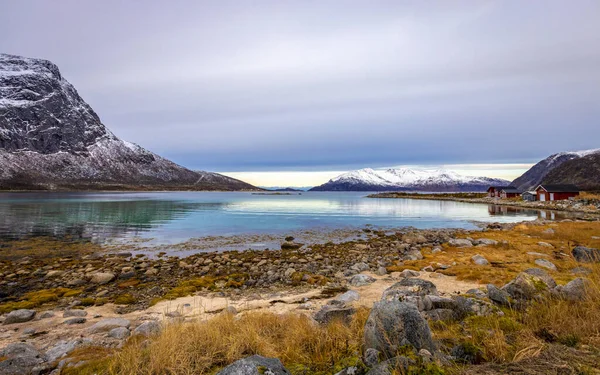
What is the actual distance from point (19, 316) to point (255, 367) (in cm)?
1174

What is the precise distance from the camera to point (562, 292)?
709cm

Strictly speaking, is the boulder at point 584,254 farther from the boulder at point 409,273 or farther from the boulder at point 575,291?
the boulder at point 575,291

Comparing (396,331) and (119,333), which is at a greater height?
(396,331)

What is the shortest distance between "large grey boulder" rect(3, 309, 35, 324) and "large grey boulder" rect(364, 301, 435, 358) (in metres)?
12.4

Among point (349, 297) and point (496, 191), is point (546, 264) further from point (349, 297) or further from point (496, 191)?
point (496, 191)

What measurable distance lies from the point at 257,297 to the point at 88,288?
9.06 meters

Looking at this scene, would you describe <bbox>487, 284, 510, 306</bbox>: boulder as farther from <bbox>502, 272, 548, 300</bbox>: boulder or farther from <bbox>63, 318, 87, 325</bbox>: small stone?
<bbox>63, 318, 87, 325</bbox>: small stone

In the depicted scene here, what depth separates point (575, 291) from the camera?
6.97 metres

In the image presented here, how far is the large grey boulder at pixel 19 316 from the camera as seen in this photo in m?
10.7

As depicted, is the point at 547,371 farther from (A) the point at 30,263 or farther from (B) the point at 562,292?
(A) the point at 30,263

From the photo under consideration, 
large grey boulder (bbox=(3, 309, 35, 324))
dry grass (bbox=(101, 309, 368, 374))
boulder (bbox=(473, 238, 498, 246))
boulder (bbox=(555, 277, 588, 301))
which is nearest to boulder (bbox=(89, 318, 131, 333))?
large grey boulder (bbox=(3, 309, 35, 324))

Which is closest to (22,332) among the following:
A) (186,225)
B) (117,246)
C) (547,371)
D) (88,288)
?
(88,288)

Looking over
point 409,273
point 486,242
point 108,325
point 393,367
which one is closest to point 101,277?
point 108,325

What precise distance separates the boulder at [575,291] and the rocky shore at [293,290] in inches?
0.9
